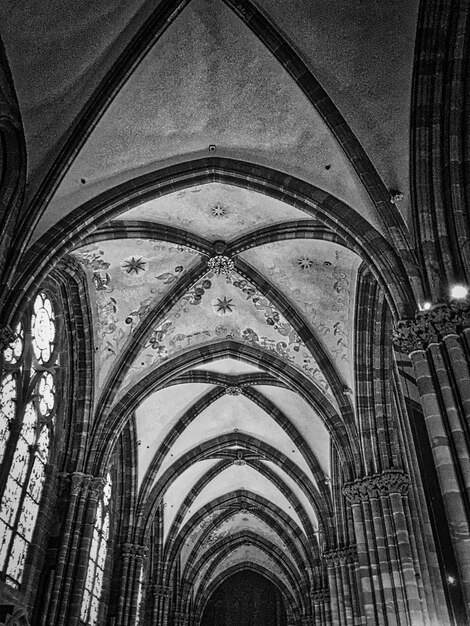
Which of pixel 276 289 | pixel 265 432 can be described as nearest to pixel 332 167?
pixel 276 289

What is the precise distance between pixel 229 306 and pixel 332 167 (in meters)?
5.25

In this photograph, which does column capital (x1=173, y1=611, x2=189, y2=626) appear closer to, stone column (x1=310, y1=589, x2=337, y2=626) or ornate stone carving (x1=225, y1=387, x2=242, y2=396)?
stone column (x1=310, y1=589, x2=337, y2=626)

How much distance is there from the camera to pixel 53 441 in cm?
1287

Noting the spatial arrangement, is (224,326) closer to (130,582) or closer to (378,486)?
(378,486)

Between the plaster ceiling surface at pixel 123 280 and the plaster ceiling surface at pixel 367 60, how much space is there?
15.6 ft

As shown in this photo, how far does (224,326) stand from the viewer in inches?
619

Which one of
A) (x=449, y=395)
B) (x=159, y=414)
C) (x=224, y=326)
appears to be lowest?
(x=449, y=395)

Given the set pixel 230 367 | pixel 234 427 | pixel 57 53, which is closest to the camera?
pixel 57 53

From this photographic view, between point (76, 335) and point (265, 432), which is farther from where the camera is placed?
point (265, 432)

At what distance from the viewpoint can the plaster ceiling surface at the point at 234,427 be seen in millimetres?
19016

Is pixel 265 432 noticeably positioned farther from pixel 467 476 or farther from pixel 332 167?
pixel 467 476

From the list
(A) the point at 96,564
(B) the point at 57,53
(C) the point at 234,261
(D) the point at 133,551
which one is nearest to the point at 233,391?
(D) the point at 133,551

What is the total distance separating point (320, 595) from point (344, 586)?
554cm

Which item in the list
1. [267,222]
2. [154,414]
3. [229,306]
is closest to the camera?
[267,222]
